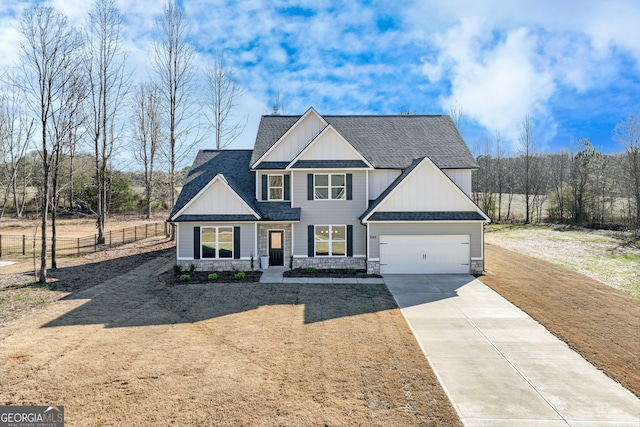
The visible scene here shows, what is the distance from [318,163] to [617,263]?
60.8 feet

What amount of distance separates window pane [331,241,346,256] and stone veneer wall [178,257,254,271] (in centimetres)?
408

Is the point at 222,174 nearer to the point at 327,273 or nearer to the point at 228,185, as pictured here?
the point at 228,185

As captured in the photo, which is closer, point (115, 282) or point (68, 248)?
point (115, 282)

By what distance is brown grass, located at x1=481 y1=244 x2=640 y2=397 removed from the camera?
25.8ft

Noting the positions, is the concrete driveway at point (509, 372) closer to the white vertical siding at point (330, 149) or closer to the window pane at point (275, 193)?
the white vertical siding at point (330, 149)

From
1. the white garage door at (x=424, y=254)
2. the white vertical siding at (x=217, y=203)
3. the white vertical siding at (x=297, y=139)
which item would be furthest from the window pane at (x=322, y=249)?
the white vertical siding at (x=297, y=139)

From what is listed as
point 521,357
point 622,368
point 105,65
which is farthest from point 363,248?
point 105,65

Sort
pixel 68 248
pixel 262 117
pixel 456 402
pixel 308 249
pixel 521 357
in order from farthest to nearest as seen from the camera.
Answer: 1. pixel 68 248
2. pixel 262 117
3. pixel 308 249
4. pixel 521 357
5. pixel 456 402

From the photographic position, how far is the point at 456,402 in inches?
241

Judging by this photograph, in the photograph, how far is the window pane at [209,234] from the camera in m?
16.9

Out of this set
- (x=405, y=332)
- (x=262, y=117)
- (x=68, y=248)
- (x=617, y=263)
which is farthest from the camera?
(x=68, y=248)

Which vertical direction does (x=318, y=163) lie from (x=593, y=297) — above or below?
above

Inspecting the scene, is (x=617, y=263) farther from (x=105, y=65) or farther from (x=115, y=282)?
(x=105, y=65)

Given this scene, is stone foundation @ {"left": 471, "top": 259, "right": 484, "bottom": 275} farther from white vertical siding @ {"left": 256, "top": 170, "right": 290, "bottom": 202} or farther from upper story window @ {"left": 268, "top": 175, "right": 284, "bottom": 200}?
white vertical siding @ {"left": 256, "top": 170, "right": 290, "bottom": 202}
